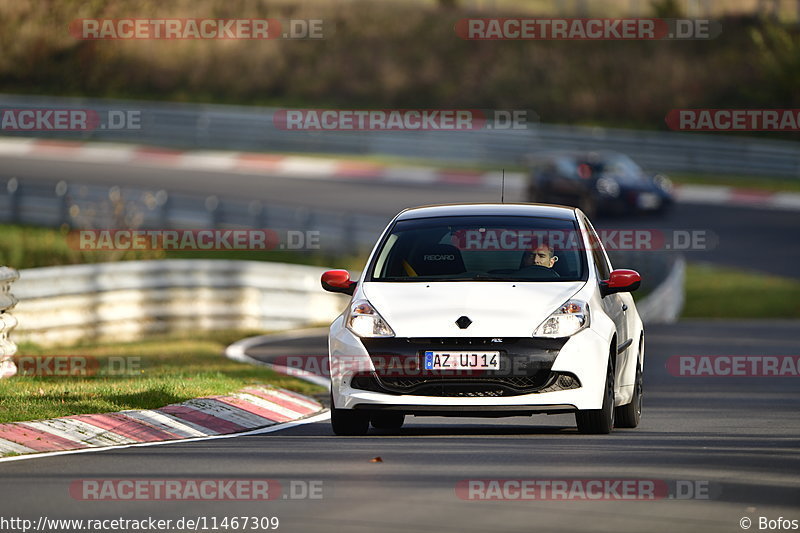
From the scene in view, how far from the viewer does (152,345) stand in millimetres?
20844

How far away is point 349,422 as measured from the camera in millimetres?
11438

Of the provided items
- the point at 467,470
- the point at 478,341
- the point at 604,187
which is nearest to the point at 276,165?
the point at 604,187

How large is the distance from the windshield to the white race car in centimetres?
1

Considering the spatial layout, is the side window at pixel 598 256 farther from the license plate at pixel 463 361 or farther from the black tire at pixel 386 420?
the black tire at pixel 386 420

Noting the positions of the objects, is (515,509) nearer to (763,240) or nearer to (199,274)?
(199,274)

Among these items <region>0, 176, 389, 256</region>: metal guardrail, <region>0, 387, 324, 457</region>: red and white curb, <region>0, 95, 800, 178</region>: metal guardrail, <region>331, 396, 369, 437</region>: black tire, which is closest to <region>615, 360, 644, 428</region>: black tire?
<region>331, 396, 369, 437</region>: black tire

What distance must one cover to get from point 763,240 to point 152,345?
64.3ft

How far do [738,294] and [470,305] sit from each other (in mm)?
22523

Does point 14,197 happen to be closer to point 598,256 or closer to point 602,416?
point 598,256

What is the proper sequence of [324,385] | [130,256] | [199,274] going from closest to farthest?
1. [324,385]
2. [199,274]
3. [130,256]

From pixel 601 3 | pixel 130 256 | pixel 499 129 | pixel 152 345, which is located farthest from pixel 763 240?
pixel 601 3

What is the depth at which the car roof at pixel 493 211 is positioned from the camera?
12219 millimetres

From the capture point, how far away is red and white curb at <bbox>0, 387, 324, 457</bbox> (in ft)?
35.8

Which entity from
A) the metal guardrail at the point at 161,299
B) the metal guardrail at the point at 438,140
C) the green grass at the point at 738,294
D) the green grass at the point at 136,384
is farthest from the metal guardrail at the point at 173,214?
the metal guardrail at the point at 438,140
